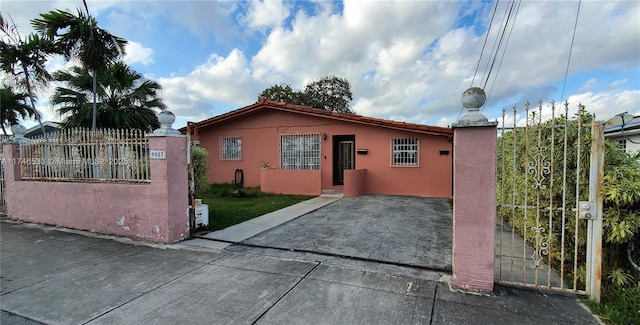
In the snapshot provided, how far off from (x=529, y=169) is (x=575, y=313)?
1.40m

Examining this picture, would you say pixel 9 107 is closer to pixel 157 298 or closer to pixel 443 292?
pixel 157 298

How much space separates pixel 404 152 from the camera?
34.7 ft

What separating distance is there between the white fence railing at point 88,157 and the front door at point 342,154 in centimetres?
733

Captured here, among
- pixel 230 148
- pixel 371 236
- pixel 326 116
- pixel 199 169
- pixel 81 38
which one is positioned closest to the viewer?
pixel 371 236

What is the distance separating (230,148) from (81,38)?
22.0 ft

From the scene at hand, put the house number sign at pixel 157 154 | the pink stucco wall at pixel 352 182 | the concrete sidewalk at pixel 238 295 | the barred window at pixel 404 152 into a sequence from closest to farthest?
the concrete sidewalk at pixel 238 295, the house number sign at pixel 157 154, the pink stucco wall at pixel 352 182, the barred window at pixel 404 152

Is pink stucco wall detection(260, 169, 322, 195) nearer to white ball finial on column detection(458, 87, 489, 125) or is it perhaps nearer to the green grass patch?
white ball finial on column detection(458, 87, 489, 125)

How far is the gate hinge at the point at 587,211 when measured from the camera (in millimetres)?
2818

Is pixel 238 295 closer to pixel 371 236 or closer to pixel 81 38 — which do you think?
pixel 371 236

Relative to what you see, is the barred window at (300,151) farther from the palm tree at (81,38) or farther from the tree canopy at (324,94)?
the tree canopy at (324,94)

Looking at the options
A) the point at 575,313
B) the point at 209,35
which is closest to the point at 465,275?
the point at 575,313

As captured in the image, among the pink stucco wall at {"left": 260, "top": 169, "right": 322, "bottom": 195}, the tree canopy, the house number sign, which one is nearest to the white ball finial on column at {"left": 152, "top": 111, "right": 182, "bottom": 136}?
the house number sign

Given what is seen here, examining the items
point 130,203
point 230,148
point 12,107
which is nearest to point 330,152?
point 230,148

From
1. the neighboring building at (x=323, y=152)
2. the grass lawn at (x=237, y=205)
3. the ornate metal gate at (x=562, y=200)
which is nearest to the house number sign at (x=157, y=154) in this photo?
the grass lawn at (x=237, y=205)
